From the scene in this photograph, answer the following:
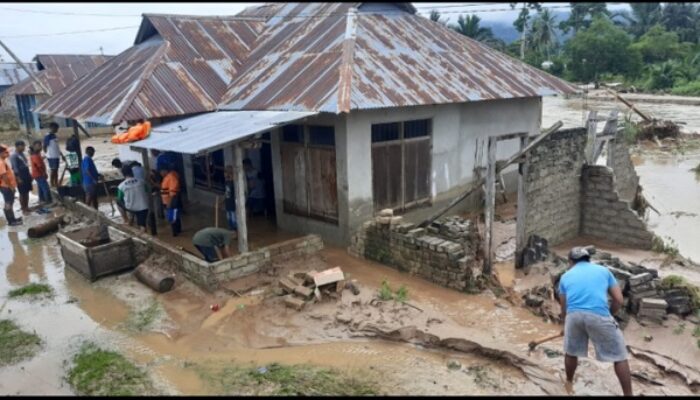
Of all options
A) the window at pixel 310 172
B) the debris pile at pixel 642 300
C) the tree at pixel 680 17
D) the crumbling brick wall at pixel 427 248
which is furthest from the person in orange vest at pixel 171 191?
the tree at pixel 680 17

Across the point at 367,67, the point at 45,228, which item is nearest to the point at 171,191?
the point at 45,228

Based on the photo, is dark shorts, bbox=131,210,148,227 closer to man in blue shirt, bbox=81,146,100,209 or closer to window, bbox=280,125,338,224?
man in blue shirt, bbox=81,146,100,209

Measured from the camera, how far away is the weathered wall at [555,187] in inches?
402

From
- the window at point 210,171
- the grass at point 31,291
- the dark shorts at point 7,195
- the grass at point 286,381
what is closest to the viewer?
the grass at point 286,381

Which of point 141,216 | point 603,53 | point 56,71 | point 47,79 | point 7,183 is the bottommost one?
point 141,216

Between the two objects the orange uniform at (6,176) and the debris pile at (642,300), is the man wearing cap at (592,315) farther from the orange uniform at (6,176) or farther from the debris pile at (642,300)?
the orange uniform at (6,176)

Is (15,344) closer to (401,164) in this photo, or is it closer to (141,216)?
(141,216)

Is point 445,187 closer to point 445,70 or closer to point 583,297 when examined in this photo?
point 445,70

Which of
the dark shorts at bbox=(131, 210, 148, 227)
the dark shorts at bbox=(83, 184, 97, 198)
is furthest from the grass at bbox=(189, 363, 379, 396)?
the dark shorts at bbox=(83, 184, 97, 198)

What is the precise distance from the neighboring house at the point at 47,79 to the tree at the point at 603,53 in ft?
140

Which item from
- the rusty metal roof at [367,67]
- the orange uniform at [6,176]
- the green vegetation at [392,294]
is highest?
the rusty metal roof at [367,67]

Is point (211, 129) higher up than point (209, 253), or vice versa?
point (211, 129)

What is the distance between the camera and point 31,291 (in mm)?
9375

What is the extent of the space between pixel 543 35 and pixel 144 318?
67.2 m
